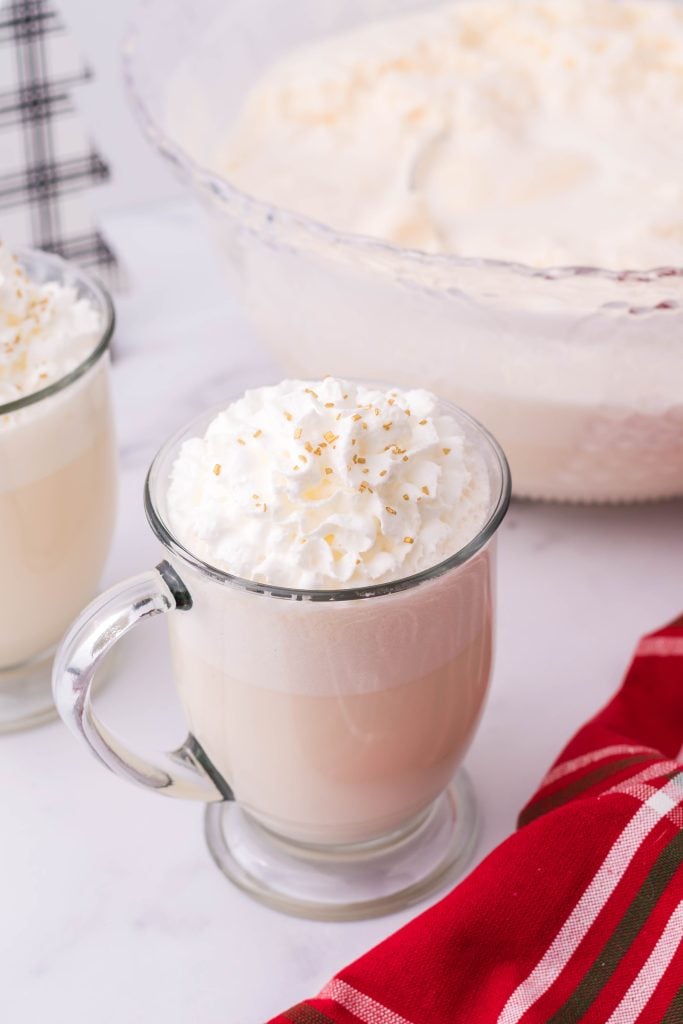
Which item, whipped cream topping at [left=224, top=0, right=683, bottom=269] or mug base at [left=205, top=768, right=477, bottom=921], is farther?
whipped cream topping at [left=224, top=0, right=683, bottom=269]

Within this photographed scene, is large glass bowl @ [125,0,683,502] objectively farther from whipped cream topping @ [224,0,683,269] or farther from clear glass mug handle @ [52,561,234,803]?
clear glass mug handle @ [52,561,234,803]

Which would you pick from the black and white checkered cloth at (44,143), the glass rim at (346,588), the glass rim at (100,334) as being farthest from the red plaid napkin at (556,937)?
the black and white checkered cloth at (44,143)

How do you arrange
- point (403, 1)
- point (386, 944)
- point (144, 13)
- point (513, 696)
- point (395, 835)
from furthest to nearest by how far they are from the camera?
point (403, 1)
point (144, 13)
point (513, 696)
point (395, 835)
point (386, 944)

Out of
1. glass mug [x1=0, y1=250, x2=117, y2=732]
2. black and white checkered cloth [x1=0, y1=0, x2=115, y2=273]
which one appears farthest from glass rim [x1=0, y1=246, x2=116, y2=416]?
black and white checkered cloth [x1=0, y1=0, x2=115, y2=273]

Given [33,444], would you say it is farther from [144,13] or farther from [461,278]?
[144,13]

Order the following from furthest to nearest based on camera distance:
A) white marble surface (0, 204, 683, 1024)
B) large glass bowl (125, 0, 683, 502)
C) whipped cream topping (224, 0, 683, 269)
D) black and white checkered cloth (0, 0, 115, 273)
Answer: black and white checkered cloth (0, 0, 115, 273), whipped cream topping (224, 0, 683, 269), large glass bowl (125, 0, 683, 502), white marble surface (0, 204, 683, 1024)

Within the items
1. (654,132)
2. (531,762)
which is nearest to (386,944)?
(531,762)
